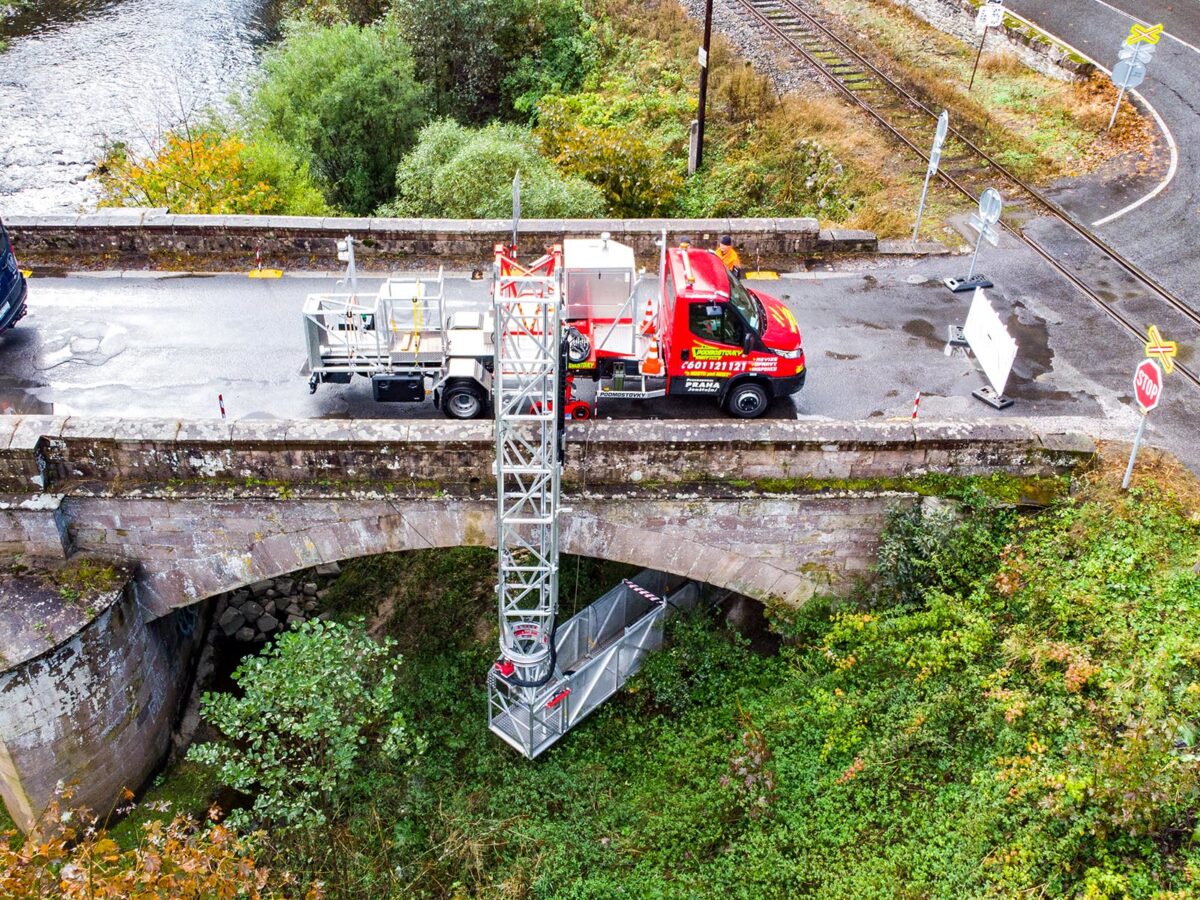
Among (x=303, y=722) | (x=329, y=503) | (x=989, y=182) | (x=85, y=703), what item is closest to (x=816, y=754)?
(x=303, y=722)

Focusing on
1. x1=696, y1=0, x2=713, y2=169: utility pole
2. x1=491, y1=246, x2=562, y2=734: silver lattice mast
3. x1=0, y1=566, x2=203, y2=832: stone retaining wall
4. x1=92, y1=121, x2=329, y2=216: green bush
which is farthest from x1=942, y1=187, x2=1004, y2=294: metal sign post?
x1=0, y1=566, x2=203, y2=832: stone retaining wall

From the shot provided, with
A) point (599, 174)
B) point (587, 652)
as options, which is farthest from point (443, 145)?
point (587, 652)

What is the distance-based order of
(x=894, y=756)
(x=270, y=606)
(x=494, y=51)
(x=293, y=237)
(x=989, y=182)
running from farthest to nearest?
(x=494, y=51) → (x=989, y=182) → (x=293, y=237) → (x=270, y=606) → (x=894, y=756)

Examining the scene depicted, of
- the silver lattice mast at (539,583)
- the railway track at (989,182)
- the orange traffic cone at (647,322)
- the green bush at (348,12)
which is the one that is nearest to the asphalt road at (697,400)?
the railway track at (989,182)

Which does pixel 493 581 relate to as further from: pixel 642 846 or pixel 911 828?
pixel 911 828

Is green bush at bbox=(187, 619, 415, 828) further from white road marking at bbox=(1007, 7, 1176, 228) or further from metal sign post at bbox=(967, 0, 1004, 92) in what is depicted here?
metal sign post at bbox=(967, 0, 1004, 92)

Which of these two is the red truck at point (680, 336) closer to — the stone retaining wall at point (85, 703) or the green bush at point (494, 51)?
the stone retaining wall at point (85, 703)

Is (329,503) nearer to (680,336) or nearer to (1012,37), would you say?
(680,336)
